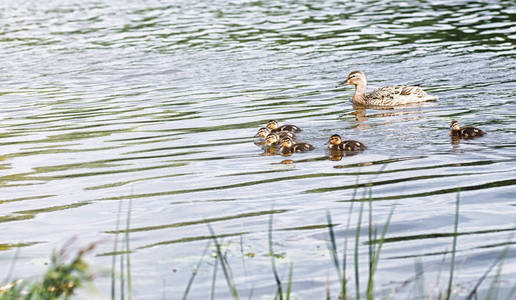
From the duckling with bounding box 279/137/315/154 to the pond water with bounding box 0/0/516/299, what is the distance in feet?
0.34

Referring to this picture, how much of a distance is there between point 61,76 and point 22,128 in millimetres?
5337

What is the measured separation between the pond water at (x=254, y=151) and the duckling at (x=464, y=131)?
0.84ft

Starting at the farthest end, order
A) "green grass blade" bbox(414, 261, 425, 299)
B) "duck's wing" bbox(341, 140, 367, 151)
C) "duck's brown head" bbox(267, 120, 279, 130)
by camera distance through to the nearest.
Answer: "duck's brown head" bbox(267, 120, 279, 130)
"duck's wing" bbox(341, 140, 367, 151)
"green grass blade" bbox(414, 261, 425, 299)

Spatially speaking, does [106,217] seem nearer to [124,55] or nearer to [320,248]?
[320,248]

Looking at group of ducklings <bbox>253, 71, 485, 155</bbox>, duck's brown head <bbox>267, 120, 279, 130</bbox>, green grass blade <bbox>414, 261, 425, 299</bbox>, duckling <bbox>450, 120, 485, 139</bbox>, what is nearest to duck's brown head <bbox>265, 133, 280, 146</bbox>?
group of ducklings <bbox>253, 71, 485, 155</bbox>

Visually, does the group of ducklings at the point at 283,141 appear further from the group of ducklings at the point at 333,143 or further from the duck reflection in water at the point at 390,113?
the duck reflection in water at the point at 390,113

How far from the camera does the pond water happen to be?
22.6 ft

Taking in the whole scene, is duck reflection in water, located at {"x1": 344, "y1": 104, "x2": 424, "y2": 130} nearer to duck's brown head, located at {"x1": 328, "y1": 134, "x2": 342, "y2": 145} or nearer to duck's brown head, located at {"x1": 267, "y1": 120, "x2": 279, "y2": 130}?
duck's brown head, located at {"x1": 267, "y1": 120, "x2": 279, "y2": 130}

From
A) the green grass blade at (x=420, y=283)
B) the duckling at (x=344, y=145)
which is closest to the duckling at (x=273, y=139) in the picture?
the duckling at (x=344, y=145)

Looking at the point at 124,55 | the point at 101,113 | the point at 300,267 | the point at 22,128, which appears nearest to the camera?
the point at 300,267

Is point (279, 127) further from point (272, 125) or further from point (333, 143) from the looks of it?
point (333, 143)

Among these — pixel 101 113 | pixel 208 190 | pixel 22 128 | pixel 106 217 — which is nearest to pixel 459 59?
pixel 101 113

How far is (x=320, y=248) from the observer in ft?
23.0

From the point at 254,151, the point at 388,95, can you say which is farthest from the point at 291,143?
the point at 388,95
